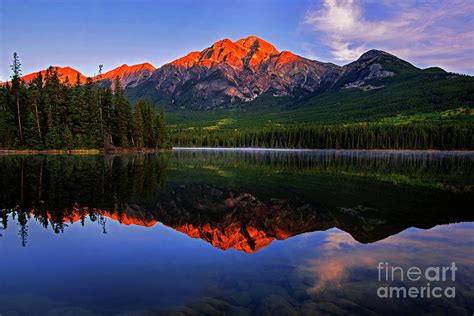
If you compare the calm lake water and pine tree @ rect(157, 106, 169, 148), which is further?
pine tree @ rect(157, 106, 169, 148)

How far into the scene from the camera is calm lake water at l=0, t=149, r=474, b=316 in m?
8.72

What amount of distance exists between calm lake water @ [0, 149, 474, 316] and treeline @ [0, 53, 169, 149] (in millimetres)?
56026

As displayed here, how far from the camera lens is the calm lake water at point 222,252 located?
8.72 m

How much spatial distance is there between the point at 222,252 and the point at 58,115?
254 ft

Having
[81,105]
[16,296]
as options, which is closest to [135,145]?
[81,105]

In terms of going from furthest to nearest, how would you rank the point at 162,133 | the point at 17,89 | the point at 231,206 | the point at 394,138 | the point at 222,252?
the point at 394,138
the point at 162,133
the point at 17,89
the point at 231,206
the point at 222,252

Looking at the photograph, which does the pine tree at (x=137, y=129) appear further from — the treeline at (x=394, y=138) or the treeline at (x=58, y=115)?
the treeline at (x=394, y=138)

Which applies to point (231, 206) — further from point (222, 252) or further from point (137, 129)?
point (137, 129)

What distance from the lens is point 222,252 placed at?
13133 mm

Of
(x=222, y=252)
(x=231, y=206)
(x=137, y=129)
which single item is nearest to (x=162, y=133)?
(x=137, y=129)

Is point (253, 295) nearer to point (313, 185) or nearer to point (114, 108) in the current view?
point (313, 185)

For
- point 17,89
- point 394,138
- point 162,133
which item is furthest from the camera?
point 394,138

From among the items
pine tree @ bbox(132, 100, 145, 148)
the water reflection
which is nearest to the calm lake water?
the water reflection

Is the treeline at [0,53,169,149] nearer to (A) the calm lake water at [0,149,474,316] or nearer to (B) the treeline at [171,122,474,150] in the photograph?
(A) the calm lake water at [0,149,474,316]
